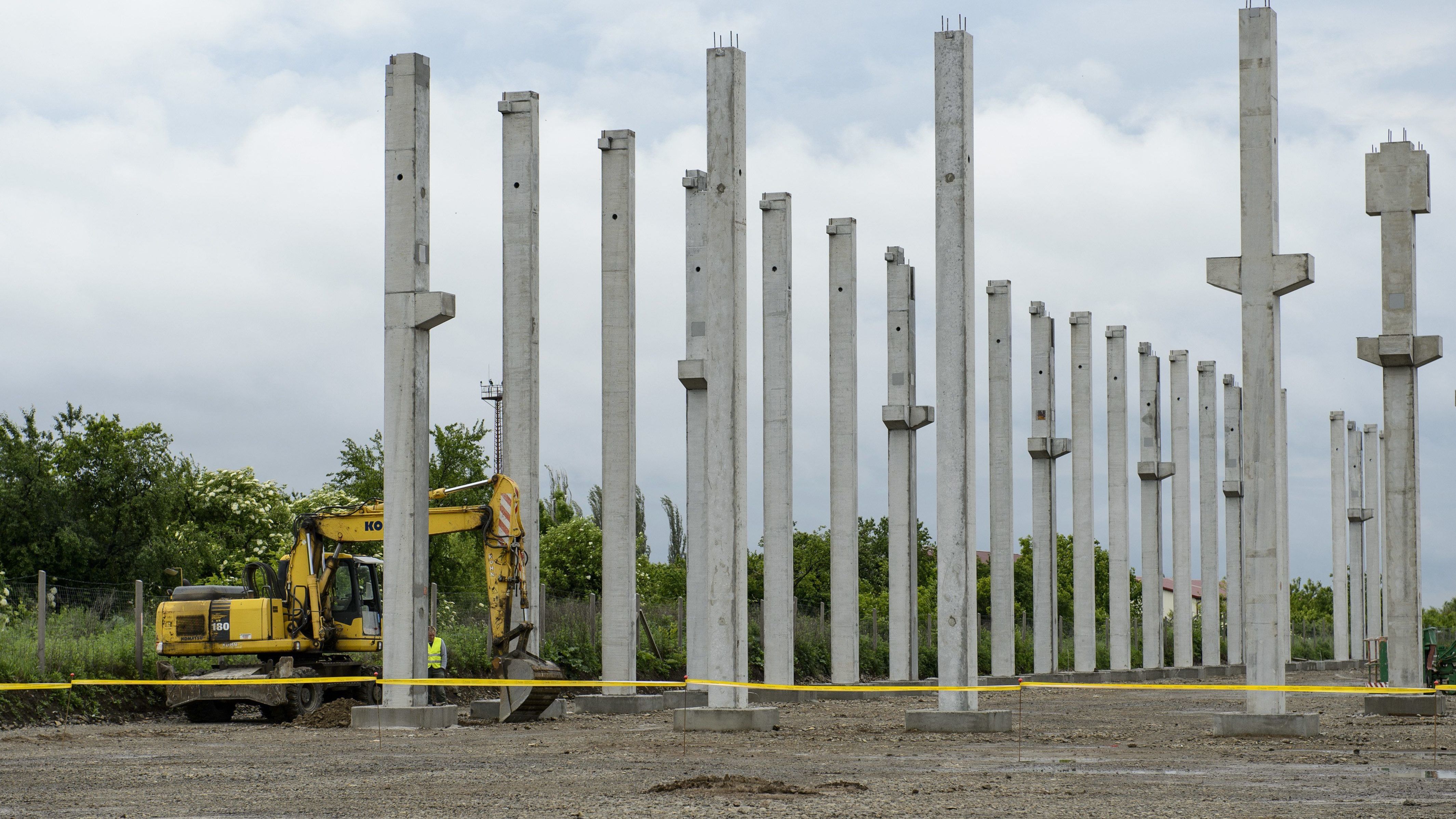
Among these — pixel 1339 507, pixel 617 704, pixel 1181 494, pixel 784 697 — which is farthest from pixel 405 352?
pixel 1339 507

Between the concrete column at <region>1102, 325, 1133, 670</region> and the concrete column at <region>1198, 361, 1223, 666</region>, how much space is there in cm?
582

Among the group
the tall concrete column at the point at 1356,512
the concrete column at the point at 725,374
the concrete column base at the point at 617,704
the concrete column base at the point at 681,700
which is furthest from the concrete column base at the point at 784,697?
the tall concrete column at the point at 1356,512

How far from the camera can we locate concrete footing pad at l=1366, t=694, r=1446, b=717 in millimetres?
23797

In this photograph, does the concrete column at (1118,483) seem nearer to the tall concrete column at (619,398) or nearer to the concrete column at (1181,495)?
the concrete column at (1181,495)

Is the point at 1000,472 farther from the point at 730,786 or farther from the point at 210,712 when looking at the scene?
the point at 730,786

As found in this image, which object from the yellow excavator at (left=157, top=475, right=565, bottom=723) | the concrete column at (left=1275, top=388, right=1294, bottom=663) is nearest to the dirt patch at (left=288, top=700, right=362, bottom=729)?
the yellow excavator at (left=157, top=475, right=565, bottom=723)

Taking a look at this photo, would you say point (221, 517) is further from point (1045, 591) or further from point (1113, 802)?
point (1113, 802)

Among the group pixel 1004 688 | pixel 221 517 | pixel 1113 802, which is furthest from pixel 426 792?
pixel 221 517

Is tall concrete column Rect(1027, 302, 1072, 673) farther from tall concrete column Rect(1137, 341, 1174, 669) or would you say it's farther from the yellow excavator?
the yellow excavator

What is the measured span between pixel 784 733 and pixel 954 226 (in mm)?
6442

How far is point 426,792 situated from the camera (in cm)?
1393

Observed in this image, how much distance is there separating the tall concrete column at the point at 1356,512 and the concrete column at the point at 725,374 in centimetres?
4585

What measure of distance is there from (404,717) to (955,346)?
337 inches

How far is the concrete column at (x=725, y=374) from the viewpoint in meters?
20.8
